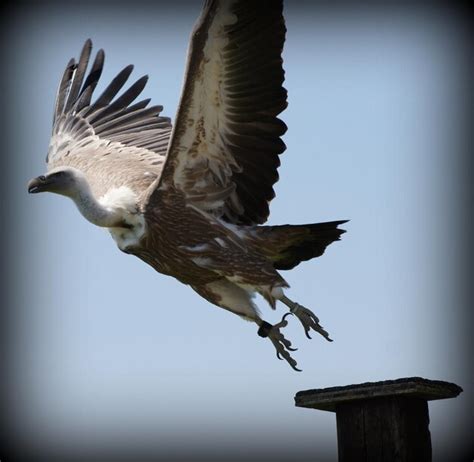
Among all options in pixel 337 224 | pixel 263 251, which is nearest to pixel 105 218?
pixel 263 251

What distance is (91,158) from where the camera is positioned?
7691 mm

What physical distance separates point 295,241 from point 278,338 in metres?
0.55

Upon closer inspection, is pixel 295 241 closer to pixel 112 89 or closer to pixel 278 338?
pixel 278 338

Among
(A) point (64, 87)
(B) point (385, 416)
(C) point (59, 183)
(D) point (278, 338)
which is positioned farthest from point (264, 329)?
(A) point (64, 87)

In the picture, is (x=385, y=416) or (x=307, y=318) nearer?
(x=385, y=416)

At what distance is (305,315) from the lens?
640 cm

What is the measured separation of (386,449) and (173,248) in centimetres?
195

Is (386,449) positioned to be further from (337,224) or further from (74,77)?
(74,77)

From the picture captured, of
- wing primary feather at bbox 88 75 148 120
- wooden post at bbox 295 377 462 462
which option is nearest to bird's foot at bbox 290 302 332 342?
wooden post at bbox 295 377 462 462

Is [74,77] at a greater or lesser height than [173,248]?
greater

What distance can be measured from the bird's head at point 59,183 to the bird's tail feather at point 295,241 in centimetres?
104

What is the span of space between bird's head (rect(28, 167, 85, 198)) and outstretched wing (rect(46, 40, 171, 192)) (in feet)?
3.49

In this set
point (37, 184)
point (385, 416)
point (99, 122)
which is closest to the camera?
point (385, 416)

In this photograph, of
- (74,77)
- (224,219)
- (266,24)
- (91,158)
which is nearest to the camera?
(266,24)
